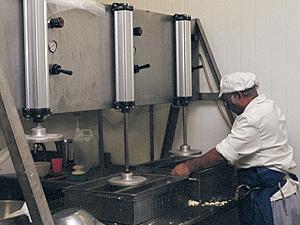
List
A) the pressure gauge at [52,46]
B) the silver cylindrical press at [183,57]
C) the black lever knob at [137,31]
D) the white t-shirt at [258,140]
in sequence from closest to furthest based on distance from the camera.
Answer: the pressure gauge at [52,46], the black lever knob at [137,31], the white t-shirt at [258,140], the silver cylindrical press at [183,57]

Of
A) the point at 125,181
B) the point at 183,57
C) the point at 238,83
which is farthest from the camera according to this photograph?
the point at 183,57

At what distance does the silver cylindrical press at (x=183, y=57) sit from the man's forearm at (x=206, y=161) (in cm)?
45

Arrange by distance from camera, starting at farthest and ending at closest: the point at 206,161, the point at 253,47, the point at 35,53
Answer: the point at 253,47
the point at 206,161
the point at 35,53

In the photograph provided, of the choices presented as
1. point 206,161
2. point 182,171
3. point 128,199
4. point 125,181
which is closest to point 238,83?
point 206,161

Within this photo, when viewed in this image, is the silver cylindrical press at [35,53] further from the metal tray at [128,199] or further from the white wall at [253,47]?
the white wall at [253,47]

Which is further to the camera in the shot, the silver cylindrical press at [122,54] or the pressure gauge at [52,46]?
the silver cylindrical press at [122,54]

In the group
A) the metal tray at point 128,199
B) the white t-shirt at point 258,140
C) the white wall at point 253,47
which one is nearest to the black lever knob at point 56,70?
the metal tray at point 128,199

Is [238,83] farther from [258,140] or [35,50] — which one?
[35,50]

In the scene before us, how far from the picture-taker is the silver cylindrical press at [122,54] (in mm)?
2008

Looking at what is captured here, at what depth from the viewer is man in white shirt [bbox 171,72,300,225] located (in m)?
2.30

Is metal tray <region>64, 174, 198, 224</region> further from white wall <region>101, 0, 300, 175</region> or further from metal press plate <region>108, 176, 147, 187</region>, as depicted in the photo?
white wall <region>101, 0, 300, 175</region>

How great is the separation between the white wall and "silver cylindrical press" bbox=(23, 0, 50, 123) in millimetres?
1512

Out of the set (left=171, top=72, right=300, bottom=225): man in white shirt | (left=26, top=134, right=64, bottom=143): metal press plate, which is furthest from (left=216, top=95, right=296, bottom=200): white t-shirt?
(left=26, top=134, right=64, bottom=143): metal press plate

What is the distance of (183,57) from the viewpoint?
8.57 feet
